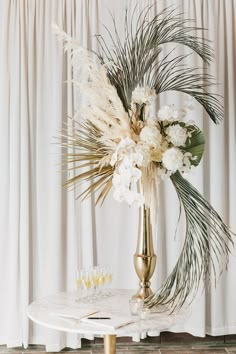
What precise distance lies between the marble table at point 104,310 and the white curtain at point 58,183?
2.53ft

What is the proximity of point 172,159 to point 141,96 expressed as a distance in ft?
1.05

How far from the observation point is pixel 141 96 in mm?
2250

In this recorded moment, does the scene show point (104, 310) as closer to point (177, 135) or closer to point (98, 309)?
point (98, 309)

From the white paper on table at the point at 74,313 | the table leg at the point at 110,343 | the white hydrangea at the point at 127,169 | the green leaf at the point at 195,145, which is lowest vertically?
the table leg at the point at 110,343

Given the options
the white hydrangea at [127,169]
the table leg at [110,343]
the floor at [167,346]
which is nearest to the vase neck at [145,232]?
the white hydrangea at [127,169]

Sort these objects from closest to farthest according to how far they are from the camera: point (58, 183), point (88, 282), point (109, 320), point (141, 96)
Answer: point (109, 320) → point (141, 96) → point (88, 282) → point (58, 183)

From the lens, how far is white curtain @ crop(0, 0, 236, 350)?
3.33 m

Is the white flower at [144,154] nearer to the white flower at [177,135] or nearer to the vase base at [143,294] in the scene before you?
the white flower at [177,135]

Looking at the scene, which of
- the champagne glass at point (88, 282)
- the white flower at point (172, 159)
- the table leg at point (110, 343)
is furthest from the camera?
the champagne glass at point (88, 282)

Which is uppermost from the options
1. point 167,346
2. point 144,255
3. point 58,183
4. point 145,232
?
point 58,183

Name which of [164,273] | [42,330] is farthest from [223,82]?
[42,330]

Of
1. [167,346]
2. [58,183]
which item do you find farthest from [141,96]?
[167,346]

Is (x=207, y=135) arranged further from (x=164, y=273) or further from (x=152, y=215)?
(x=152, y=215)

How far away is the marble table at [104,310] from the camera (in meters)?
2.05
